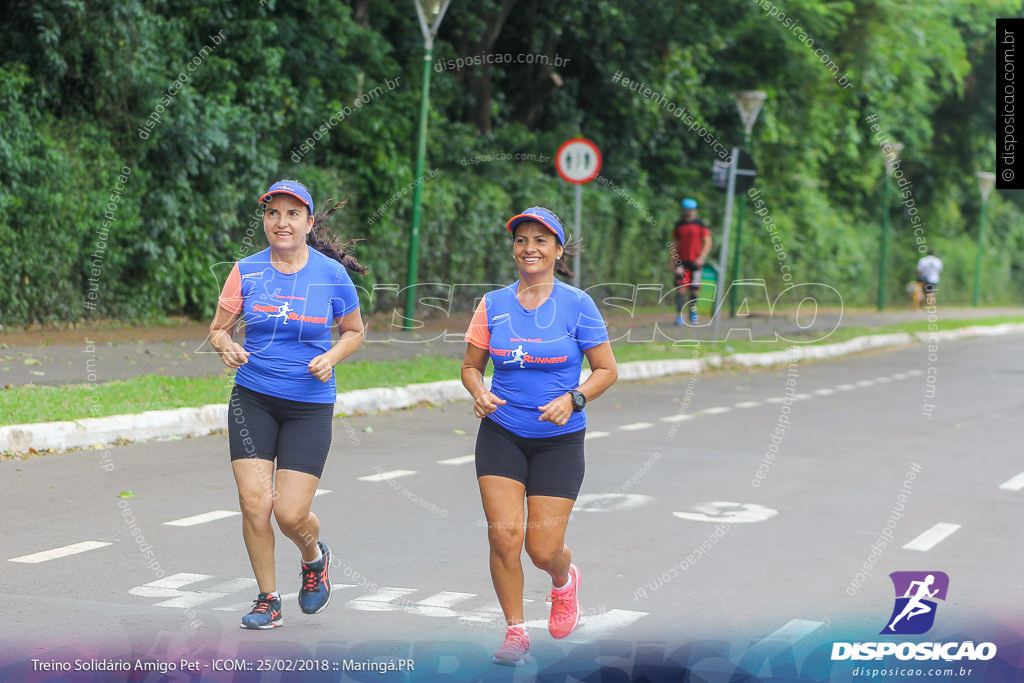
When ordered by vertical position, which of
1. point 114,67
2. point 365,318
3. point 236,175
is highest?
point 114,67

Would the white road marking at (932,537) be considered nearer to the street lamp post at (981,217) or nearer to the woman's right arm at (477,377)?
the woman's right arm at (477,377)

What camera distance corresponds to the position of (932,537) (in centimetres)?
769

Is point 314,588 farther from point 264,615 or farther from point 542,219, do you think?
point 542,219

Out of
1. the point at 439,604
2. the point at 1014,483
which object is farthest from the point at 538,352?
the point at 1014,483

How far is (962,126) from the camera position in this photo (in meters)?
47.8

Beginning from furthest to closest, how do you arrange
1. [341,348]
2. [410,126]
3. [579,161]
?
[410,126] < [579,161] < [341,348]

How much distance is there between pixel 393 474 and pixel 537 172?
16922 millimetres

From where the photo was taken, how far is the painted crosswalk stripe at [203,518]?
24.2 ft

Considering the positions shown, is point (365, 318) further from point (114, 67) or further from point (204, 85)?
point (114, 67)

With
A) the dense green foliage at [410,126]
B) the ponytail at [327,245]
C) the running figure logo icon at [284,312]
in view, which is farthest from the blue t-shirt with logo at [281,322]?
the dense green foliage at [410,126]

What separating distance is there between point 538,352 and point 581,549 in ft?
7.56

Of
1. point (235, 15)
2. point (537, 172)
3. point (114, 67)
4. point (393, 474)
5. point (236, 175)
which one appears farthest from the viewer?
point (537, 172)

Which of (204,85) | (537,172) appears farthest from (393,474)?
(537,172)

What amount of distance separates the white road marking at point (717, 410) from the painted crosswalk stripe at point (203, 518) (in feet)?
22.9
